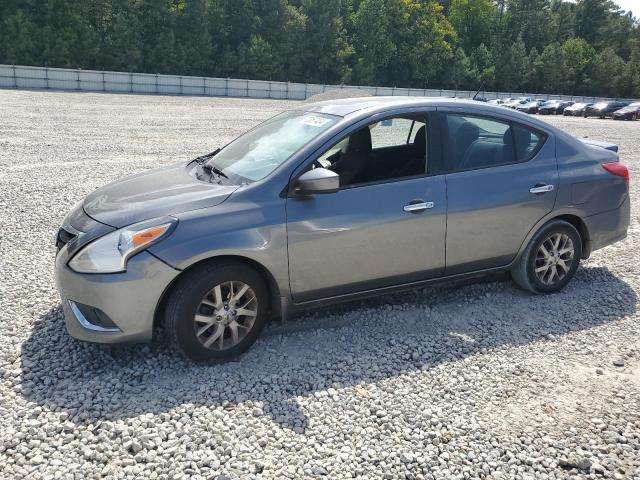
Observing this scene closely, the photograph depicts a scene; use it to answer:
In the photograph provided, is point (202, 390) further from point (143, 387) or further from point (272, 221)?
point (272, 221)

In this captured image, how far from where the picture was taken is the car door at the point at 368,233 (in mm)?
4176

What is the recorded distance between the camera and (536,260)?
5.29 metres

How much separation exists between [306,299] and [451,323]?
134 centimetres

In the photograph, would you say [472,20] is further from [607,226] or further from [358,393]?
[358,393]

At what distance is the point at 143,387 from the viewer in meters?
3.76

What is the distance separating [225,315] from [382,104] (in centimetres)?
217

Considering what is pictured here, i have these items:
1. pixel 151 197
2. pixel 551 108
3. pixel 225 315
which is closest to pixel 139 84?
pixel 551 108

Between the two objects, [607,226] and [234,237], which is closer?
[234,237]

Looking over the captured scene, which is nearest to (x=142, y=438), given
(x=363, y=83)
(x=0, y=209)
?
(x=0, y=209)

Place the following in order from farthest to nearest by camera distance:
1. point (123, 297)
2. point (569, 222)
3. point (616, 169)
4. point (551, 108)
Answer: point (551, 108) → point (616, 169) → point (569, 222) → point (123, 297)

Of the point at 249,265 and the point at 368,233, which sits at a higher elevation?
the point at 368,233

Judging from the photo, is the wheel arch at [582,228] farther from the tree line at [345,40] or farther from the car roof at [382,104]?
the tree line at [345,40]

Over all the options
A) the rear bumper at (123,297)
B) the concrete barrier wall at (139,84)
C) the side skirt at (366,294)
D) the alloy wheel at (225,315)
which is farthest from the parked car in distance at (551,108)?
the rear bumper at (123,297)

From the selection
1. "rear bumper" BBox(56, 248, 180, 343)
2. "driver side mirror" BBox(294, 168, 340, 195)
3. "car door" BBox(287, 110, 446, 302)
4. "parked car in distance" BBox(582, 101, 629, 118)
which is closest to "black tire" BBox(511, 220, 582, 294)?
"car door" BBox(287, 110, 446, 302)
